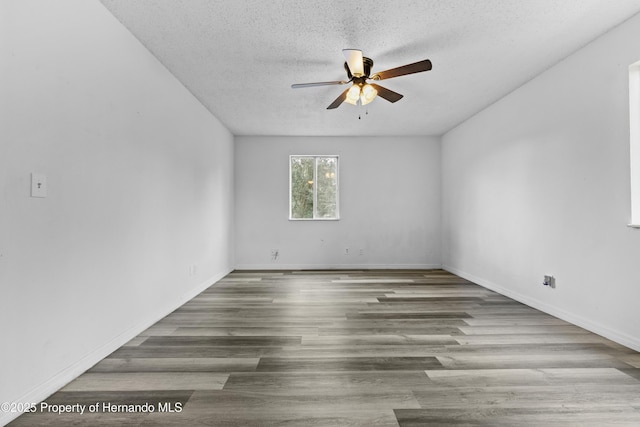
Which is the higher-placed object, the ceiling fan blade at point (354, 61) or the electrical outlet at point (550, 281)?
the ceiling fan blade at point (354, 61)

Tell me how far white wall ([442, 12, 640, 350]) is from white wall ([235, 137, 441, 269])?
147 cm

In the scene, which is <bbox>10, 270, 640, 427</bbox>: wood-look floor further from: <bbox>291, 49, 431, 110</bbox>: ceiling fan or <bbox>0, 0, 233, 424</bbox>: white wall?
<bbox>291, 49, 431, 110</bbox>: ceiling fan

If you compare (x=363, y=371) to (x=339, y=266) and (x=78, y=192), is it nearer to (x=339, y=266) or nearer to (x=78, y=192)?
(x=78, y=192)

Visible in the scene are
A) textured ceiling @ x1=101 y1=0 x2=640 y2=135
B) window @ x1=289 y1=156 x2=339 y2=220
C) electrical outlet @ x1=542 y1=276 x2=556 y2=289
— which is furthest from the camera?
window @ x1=289 y1=156 x2=339 y2=220

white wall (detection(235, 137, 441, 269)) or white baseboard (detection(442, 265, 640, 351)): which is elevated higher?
white wall (detection(235, 137, 441, 269))

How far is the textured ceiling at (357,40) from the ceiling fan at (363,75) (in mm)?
191

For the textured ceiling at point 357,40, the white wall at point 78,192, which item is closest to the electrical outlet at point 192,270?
the white wall at point 78,192

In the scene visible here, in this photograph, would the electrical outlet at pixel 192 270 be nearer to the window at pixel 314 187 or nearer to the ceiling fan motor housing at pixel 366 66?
the window at pixel 314 187

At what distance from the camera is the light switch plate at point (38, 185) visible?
1.68 m

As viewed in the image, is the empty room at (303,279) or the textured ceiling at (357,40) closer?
the empty room at (303,279)

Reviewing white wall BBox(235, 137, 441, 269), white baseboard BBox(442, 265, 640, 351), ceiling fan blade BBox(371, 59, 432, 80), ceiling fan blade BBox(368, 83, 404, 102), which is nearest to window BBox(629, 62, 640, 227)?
white baseboard BBox(442, 265, 640, 351)

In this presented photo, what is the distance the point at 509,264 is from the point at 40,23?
4742mm

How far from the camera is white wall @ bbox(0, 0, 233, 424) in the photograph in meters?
1.59

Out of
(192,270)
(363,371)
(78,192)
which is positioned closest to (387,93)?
(363,371)
